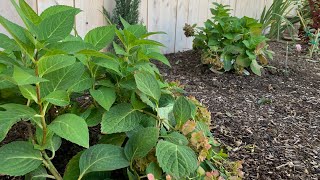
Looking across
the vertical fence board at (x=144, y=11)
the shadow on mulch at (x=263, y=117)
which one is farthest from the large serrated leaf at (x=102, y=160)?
the vertical fence board at (x=144, y=11)

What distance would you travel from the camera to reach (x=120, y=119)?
113cm

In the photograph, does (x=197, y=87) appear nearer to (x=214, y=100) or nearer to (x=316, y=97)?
(x=214, y=100)

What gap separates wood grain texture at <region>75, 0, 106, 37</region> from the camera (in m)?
3.12

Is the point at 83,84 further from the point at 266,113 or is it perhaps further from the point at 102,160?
the point at 266,113

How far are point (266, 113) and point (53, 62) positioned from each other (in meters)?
1.64

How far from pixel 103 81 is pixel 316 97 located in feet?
6.49

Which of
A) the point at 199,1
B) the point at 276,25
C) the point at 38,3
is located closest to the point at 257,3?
the point at 276,25

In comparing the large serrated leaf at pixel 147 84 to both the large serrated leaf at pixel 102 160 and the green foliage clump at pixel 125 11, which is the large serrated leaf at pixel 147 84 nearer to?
the large serrated leaf at pixel 102 160

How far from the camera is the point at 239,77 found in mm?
3137

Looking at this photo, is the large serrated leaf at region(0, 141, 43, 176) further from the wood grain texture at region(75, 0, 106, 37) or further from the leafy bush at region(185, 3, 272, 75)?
the leafy bush at region(185, 3, 272, 75)

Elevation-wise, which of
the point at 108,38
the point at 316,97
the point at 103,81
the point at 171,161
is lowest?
the point at 316,97

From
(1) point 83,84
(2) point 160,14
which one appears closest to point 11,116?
(1) point 83,84

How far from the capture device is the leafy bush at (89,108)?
0.94m

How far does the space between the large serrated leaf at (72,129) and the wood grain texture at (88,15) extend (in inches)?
88.2
